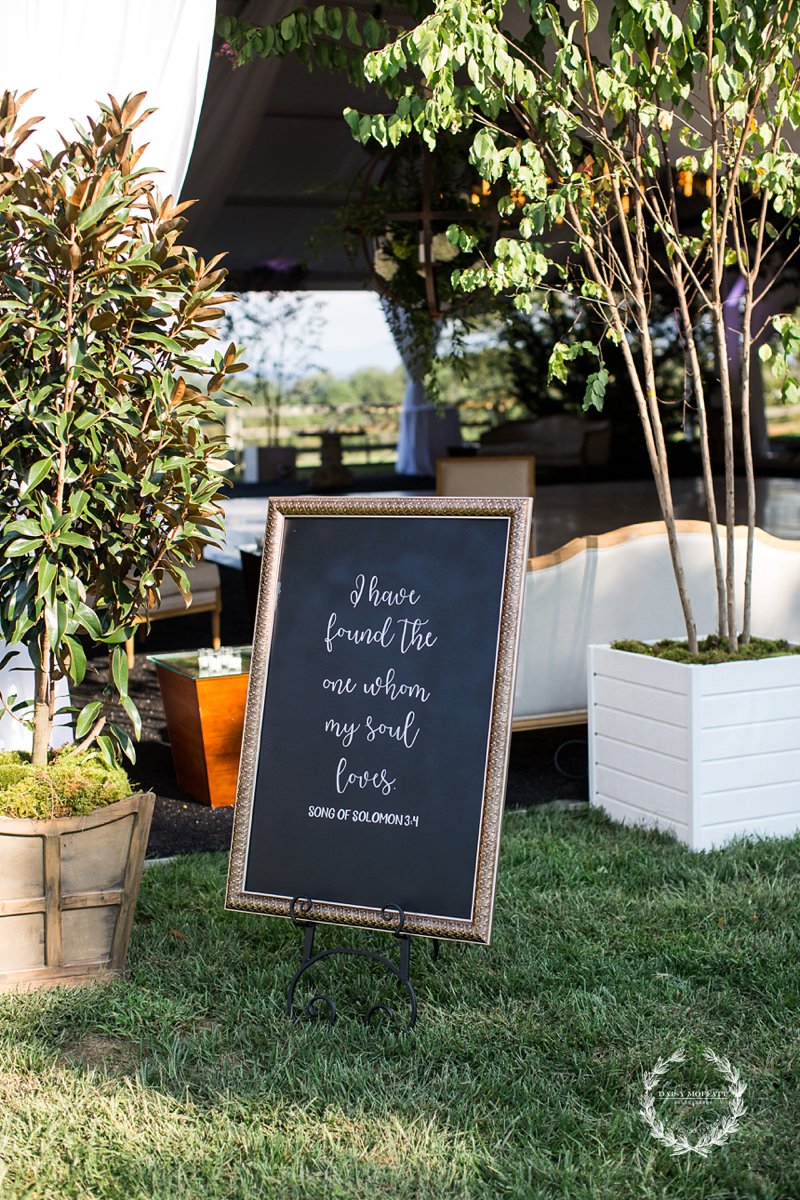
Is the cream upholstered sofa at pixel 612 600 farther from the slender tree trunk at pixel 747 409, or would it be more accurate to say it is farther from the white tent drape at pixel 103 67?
the white tent drape at pixel 103 67

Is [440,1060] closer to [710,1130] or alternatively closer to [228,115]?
[710,1130]

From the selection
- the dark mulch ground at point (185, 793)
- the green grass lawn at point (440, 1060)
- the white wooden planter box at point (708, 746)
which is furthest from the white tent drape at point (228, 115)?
the green grass lawn at point (440, 1060)

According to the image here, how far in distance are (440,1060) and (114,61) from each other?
8.28 ft

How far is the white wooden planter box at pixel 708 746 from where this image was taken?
3283mm

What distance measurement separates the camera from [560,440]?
15.4 metres

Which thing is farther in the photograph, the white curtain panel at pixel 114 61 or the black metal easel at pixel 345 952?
the white curtain panel at pixel 114 61

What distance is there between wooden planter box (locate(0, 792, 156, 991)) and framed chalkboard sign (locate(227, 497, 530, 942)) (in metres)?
0.26

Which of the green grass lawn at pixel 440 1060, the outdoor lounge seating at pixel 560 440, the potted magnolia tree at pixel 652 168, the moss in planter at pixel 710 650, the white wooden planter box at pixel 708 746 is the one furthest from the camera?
the outdoor lounge seating at pixel 560 440

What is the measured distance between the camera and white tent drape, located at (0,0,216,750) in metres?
3.02

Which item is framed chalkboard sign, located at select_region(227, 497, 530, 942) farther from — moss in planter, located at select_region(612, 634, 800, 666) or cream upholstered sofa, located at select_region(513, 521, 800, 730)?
cream upholstered sofa, located at select_region(513, 521, 800, 730)

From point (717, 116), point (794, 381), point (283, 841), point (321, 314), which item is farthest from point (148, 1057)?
point (321, 314)

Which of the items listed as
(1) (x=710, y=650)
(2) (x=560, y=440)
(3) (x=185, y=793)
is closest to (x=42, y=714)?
(3) (x=185, y=793)

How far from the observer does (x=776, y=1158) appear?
1882mm

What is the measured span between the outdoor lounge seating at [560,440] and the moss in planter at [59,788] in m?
12.8
